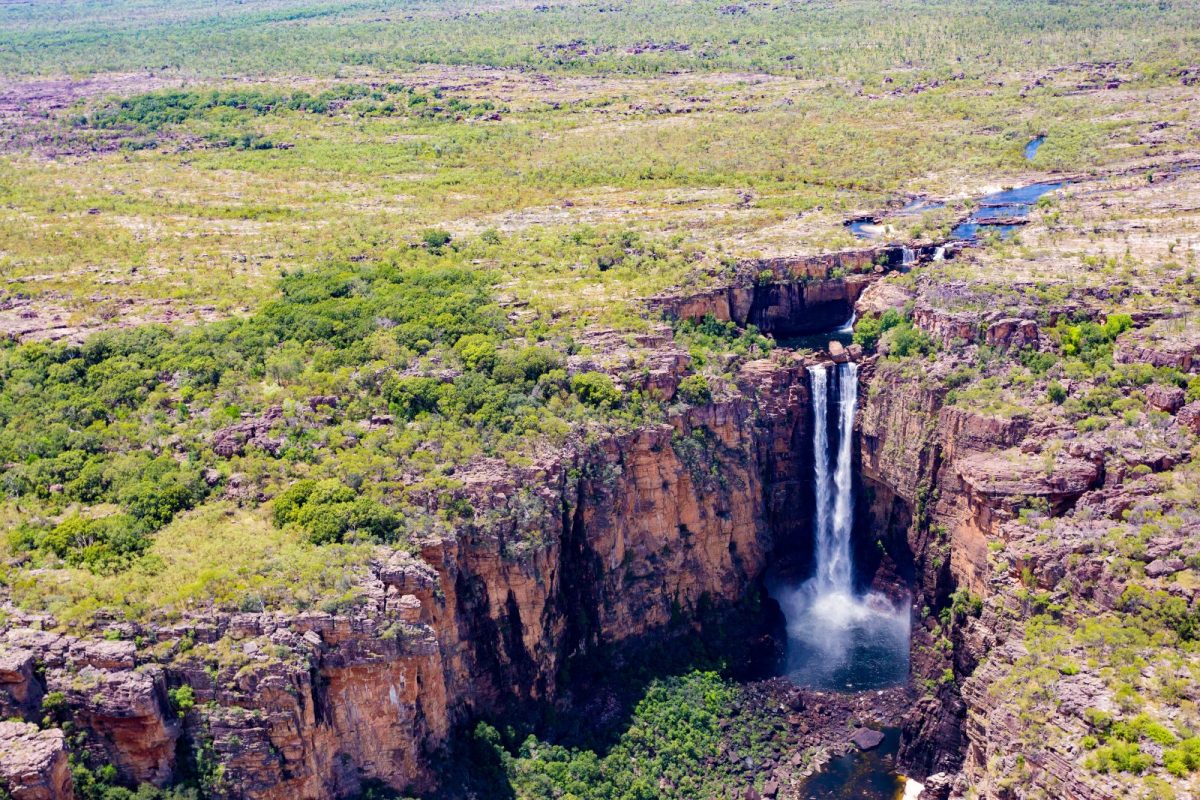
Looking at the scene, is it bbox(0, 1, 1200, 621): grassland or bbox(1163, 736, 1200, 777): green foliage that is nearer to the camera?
bbox(1163, 736, 1200, 777): green foliage

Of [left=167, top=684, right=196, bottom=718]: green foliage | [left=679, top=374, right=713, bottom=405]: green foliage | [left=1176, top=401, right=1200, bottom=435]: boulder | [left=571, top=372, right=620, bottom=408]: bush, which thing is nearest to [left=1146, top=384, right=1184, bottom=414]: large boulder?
[left=1176, top=401, right=1200, bottom=435]: boulder

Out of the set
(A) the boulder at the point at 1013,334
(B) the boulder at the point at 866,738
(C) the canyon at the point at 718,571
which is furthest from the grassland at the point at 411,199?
(B) the boulder at the point at 866,738

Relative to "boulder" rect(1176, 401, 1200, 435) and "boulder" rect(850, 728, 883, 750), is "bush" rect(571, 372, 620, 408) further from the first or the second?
"boulder" rect(1176, 401, 1200, 435)

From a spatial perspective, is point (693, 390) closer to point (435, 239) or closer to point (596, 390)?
point (596, 390)

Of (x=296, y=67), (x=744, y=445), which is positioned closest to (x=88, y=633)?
(x=744, y=445)

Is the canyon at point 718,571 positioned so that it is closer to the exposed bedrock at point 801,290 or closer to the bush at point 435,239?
the exposed bedrock at point 801,290

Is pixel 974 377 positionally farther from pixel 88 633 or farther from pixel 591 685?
pixel 88 633

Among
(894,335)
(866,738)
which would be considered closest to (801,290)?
(894,335)
